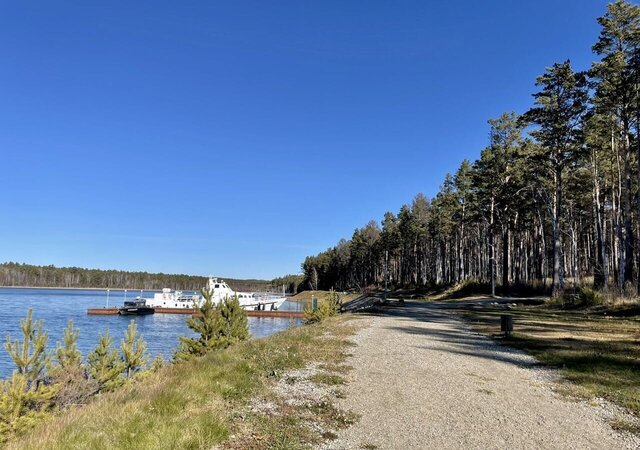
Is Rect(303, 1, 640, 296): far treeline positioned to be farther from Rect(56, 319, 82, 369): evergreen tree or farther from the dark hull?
the dark hull

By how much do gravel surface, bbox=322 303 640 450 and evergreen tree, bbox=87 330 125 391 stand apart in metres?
5.98

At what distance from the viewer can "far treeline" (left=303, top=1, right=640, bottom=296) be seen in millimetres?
28406

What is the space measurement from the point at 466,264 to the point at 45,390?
9040 cm

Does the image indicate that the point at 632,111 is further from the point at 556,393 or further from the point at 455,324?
the point at 556,393

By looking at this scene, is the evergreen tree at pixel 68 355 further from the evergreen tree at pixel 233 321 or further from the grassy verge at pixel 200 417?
the evergreen tree at pixel 233 321

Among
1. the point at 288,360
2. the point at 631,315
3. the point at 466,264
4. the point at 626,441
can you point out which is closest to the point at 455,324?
the point at 631,315

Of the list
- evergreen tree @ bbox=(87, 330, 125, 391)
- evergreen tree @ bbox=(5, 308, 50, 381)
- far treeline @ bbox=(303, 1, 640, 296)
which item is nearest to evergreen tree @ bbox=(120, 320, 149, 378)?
evergreen tree @ bbox=(87, 330, 125, 391)

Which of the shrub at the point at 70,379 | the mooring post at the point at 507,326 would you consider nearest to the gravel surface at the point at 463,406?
the mooring post at the point at 507,326

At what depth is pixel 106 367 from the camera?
12.0 meters

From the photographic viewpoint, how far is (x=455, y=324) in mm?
21328

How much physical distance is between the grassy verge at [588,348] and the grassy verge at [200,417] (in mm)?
5108

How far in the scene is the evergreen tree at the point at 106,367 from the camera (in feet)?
37.3

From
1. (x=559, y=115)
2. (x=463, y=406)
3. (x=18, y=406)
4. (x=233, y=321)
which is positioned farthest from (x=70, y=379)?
(x=559, y=115)

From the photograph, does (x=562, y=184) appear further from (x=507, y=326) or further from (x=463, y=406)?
(x=463, y=406)
